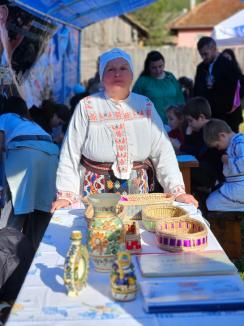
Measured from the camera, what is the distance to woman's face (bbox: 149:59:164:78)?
6.56 m

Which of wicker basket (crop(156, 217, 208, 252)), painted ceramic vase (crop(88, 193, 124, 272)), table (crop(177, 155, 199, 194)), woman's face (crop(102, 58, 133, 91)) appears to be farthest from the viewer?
table (crop(177, 155, 199, 194))

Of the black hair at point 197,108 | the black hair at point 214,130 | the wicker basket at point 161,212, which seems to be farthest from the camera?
the black hair at point 197,108

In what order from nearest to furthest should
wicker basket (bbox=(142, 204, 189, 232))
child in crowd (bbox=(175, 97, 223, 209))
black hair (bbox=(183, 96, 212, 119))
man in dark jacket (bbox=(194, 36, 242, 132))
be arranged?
wicker basket (bbox=(142, 204, 189, 232)) < child in crowd (bbox=(175, 97, 223, 209)) < black hair (bbox=(183, 96, 212, 119)) < man in dark jacket (bbox=(194, 36, 242, 132))

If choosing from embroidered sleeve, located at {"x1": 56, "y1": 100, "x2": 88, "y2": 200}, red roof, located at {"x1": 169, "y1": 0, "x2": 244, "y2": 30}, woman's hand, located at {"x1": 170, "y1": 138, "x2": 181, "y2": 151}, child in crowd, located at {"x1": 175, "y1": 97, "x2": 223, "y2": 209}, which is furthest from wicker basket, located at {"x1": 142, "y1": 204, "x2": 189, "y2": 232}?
red roof, located at {"x1": 169, "y1": 0, "x2": 244, "y2": 30}

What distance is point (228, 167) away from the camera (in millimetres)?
4348

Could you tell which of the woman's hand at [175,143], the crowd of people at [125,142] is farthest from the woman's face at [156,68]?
the woman's hand at [175,143]

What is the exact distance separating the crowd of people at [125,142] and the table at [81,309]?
0.96 m

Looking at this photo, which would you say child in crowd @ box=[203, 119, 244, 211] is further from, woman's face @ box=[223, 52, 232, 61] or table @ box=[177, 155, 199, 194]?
woman's face @ box=[223, 52, 232, 61]

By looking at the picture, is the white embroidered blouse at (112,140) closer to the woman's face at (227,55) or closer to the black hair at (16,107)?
the black hair at (16,107)

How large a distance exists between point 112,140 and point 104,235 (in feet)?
3.37

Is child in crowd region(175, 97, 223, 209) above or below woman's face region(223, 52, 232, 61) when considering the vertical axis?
below

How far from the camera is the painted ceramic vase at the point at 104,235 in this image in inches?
79.8

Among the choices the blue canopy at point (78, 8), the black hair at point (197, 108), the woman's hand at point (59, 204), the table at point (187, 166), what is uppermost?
the blue canopy at point (78, 8)

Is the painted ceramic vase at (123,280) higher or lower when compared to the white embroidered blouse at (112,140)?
lower
